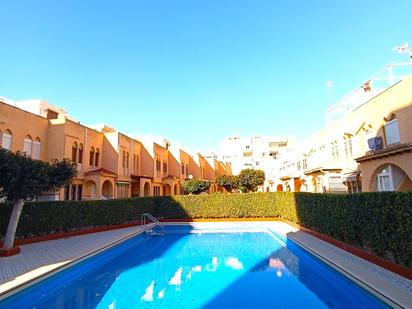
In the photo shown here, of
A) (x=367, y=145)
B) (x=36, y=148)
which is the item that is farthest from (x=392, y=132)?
(x=36, y=148)

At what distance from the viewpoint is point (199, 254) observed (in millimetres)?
13312

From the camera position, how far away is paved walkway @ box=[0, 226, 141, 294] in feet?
26.6

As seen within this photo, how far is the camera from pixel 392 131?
1435 centimetres

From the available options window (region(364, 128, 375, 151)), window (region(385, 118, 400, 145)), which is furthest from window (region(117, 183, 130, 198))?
window (region(385, 118, 400, 145))

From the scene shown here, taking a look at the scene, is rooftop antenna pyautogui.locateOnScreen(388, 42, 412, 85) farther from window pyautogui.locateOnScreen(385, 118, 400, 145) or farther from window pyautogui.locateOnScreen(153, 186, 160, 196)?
window pyautogui.locateOnScreen(153, 186, 160, 196)

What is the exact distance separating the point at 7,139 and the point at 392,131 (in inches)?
844

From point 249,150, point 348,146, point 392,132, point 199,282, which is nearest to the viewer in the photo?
point 199,282

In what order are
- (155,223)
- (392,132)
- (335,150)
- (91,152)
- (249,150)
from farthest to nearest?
1. (249,150)
2. (91,152)
3. (155,223)
4. (335,150)
5. (392,132)

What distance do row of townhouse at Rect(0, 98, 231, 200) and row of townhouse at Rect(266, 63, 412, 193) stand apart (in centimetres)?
1543

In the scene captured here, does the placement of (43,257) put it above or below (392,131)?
below

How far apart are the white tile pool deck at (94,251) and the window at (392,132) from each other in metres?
6.09

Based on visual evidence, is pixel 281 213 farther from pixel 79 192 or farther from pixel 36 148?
pixel 36 148

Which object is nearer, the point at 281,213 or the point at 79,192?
the point at 79,192

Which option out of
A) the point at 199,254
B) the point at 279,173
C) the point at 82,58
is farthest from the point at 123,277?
the point at 279,173
